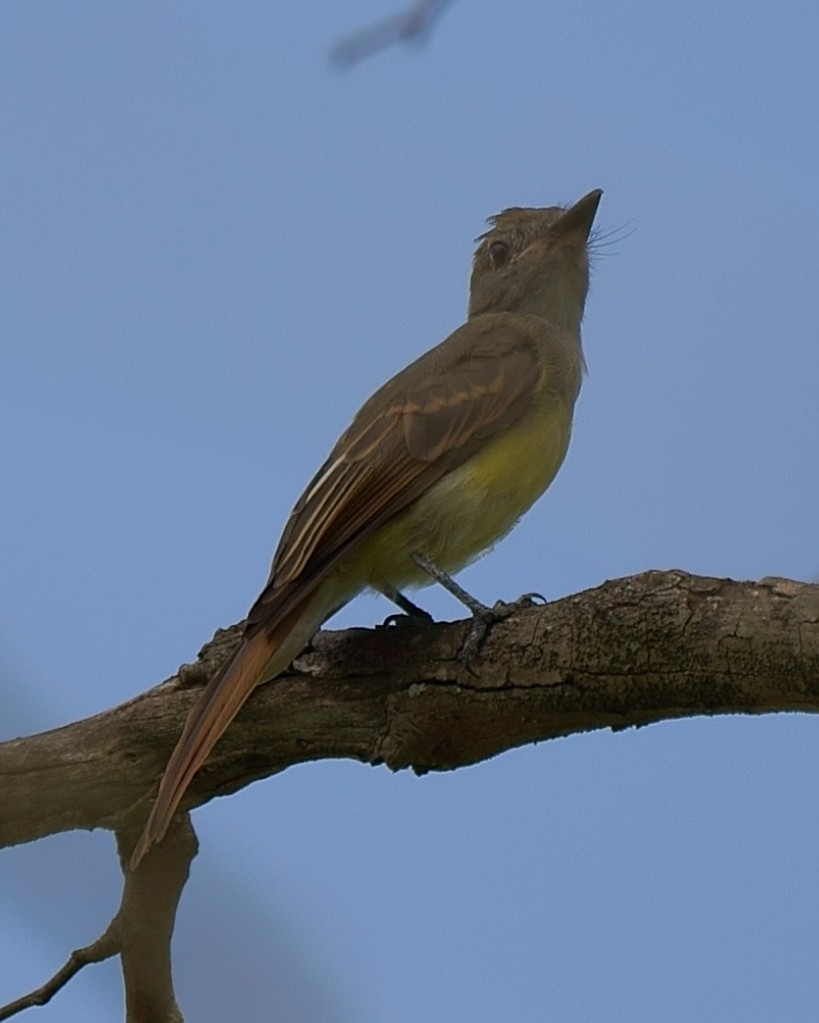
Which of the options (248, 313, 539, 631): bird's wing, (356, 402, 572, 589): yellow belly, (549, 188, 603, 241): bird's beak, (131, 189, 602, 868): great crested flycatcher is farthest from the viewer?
(549, 188, 603, 241): bird's beak

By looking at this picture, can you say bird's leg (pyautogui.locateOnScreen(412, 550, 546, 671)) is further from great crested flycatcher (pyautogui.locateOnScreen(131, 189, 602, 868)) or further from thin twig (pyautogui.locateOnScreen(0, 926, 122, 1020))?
thin twig (pyautogui.locateOnScreen(0, 926, 122, 1020))

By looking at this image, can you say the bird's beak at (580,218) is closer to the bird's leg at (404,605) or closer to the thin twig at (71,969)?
the bird's leg at (404,605)

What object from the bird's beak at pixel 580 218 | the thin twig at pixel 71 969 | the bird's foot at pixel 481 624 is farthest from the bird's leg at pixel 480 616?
the bird's beak at pixel 580 218

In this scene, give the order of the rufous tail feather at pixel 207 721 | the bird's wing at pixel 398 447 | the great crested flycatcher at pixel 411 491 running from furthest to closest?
the bird's wing at pixel 398 447
the great crested flycatcher at pixel 411 491
the rufous tail feather at pixel 207 721

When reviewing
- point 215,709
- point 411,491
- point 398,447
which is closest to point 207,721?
point 215,709

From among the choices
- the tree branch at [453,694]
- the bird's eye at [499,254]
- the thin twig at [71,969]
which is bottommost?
the thin twig at [71,969]

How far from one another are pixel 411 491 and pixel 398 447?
14 centimetres

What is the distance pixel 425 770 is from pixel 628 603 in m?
0.62

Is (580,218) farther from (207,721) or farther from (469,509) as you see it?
(207,721)

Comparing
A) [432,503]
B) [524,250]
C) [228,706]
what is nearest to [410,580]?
[432,503]

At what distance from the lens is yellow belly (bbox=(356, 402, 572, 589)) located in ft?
12.1

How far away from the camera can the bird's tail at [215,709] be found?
304cm

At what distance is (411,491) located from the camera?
366 cm

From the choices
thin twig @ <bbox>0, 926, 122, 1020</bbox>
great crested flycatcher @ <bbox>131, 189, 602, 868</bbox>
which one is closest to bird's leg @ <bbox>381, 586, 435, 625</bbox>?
great crested flycatcher @ <bbox>131, 189, 602, 868</bbox>
